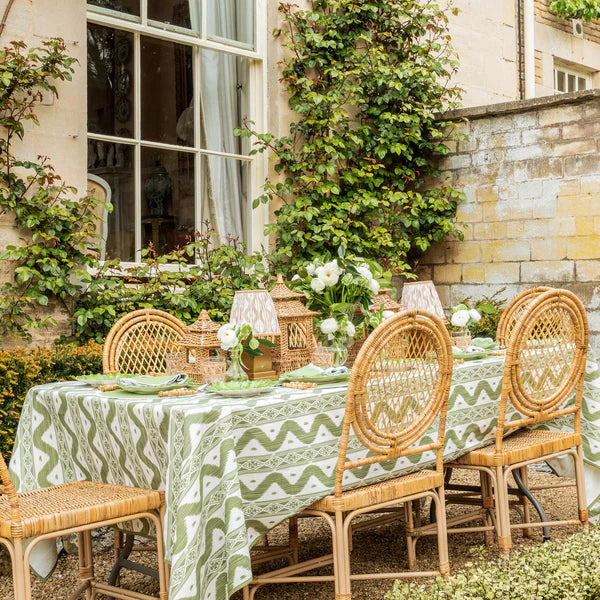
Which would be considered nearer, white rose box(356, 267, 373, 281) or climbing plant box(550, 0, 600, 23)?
white rose box(356, 267, 373, 281)

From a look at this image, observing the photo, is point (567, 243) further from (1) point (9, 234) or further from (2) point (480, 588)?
(2) point (480, 588)

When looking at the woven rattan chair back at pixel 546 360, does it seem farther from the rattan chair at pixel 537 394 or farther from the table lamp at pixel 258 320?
the table lamp at pixel 258 320

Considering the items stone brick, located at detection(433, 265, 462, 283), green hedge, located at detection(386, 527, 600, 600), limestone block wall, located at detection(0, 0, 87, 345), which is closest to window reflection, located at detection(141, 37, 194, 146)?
limestone block wall, located at detection(0, 0, 87, 345)

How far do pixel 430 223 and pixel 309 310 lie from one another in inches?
143

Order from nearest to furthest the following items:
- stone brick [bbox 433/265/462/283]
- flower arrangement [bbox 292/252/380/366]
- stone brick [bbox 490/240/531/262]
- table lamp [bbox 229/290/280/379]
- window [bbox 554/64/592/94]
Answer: table lamp [bbox 229/290/280/379]
flower arrangement [bbox 292/252/380/366]
stone brick [bbox 490/240/531/262]
stone brick [bbox 433/265/462/283]
window [bbox 554/64/592/94]

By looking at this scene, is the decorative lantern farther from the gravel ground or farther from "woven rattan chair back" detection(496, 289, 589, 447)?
"woven rattan chair back" detection(496, 289, 589, 447)

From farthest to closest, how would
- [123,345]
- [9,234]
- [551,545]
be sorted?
[9,234] < [123,345] < [551,545]

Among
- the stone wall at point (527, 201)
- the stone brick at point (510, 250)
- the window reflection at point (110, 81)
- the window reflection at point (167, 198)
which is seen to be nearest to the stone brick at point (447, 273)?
the stone wall at point (527, 201)

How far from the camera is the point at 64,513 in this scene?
270cm

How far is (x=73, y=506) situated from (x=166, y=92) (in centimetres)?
388

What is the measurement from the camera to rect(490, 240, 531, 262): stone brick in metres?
6.82

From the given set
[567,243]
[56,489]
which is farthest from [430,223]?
[56,489]

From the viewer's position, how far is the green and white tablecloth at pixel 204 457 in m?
2.64

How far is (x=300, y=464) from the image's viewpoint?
2.90m
